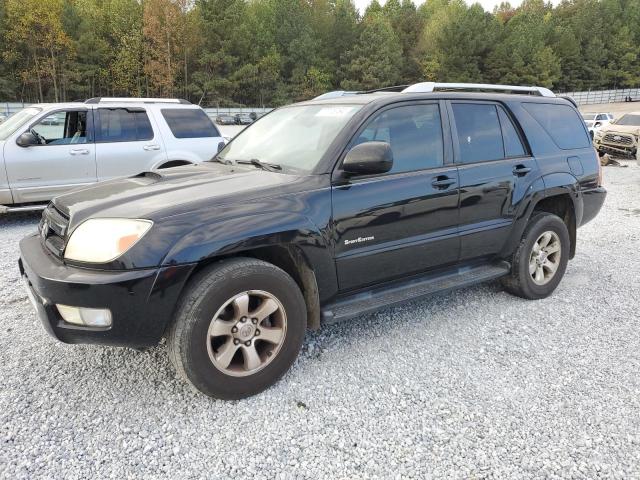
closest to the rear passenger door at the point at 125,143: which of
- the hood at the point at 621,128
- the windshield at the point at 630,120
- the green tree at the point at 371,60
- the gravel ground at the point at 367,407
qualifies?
the gravel ground at the point at 367,407

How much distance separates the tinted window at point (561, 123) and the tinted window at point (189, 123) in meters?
5.20

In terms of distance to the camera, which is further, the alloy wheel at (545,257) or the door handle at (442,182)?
the alloy wheel at (545,257)

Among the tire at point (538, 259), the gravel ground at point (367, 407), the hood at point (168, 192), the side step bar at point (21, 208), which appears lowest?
the gravel ground at point (367, 407)

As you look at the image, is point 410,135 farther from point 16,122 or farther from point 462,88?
point 16,122

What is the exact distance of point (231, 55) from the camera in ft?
182

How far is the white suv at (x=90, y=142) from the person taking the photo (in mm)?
6512

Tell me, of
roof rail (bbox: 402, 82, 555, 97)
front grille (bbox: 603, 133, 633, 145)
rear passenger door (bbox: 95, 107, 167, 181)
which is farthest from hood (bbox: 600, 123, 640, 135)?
rear passenger door (bbox: 95, 107, 167, 181)

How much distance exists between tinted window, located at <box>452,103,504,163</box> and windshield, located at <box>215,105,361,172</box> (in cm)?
90

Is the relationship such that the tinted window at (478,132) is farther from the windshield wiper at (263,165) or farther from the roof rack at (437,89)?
the windshield wiper at (263,165)

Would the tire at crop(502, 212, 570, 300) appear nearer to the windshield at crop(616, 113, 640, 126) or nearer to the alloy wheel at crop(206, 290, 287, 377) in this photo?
the alloy wheel at crop(206, 290, 287, 377)

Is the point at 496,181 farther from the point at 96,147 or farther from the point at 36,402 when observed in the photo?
the point at 96,147

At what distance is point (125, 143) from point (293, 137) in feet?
15.4

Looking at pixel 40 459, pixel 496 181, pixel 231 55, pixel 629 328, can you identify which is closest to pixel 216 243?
pixel 40 459

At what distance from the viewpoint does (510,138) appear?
394 centimetres
